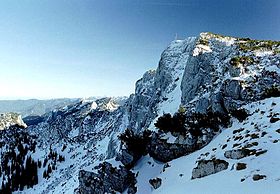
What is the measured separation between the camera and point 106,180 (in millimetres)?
35719

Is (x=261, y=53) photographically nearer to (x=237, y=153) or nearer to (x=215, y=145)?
(x=215, y=145)

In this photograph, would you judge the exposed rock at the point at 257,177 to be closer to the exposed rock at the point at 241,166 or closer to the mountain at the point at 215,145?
the mountain at the point at 215,145

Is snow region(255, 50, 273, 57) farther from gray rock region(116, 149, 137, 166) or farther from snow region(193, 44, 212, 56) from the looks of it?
gray rock region(116, 149, 137, 166)

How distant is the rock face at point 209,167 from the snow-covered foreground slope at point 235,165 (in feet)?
2.13

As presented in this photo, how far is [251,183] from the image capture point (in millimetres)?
18797

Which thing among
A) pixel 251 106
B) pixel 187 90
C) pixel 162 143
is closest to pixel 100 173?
pixel 162 143

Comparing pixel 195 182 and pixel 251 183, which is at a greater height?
pixel 251 183

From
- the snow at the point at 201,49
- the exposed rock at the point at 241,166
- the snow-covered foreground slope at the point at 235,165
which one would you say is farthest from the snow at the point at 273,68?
the exposed rock at the point at 241,166

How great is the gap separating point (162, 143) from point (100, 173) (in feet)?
29.6

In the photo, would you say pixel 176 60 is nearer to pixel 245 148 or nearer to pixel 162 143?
pixel 162 143

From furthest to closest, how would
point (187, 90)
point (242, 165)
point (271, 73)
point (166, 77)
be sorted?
point (166, 77)
point (187, 90)
point (271, 73)
point (242, 165)

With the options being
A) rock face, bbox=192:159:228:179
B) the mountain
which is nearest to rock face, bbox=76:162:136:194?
the mountain

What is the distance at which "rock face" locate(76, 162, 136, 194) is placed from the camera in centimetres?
3494

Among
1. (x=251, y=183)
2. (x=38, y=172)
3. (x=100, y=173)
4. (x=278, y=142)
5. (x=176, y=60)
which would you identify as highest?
(x=176, y=60)
